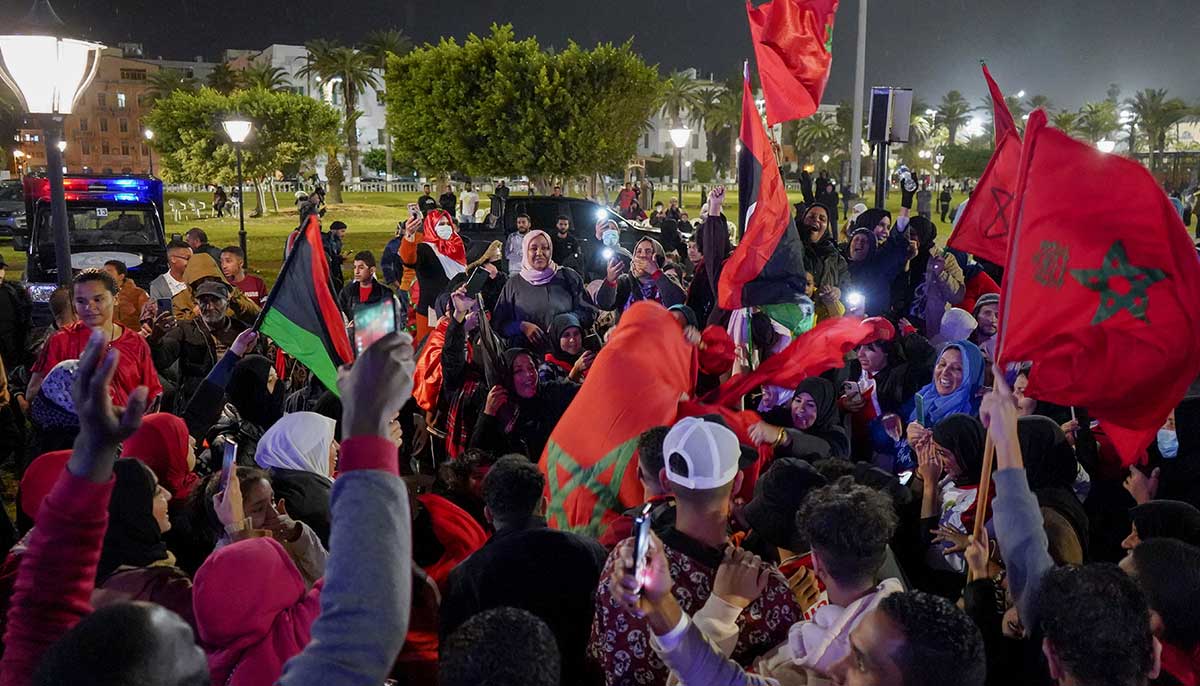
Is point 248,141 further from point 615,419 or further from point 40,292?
point 615,419

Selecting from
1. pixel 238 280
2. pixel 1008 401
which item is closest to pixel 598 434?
pixel 1008 401

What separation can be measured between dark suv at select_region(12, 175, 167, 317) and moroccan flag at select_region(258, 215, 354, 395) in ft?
38.2

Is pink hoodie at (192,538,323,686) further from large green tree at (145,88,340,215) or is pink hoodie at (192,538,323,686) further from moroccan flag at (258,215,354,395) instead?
large green tree at (145,88,340,215)

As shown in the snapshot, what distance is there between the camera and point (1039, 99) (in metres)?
92.8

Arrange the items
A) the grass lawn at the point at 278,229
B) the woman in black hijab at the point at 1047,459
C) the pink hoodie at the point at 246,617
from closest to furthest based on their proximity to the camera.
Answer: the pink hoodie at the point at 246,617, the woman in black hijab at the point at 1047,459, the grass lawn at the point at 278,229

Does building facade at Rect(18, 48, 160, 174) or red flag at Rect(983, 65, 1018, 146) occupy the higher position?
building facade at Rect(18, 48, 160, 174)

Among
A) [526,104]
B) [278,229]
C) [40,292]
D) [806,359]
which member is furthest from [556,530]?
[278,229]

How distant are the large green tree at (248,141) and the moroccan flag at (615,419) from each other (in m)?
44.3

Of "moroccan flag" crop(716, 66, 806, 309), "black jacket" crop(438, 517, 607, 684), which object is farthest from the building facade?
"black jacket" crop(438, 517, 607, 684)

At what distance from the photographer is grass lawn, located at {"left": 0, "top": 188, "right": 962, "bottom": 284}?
24406mm

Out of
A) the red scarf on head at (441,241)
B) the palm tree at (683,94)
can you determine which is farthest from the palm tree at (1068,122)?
the red scarf on head at (441,241)

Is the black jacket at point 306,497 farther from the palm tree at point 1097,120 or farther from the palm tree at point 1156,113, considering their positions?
the palm tree at point 1097,120

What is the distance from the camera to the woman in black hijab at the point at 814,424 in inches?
185

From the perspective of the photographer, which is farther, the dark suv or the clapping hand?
the dark suv
